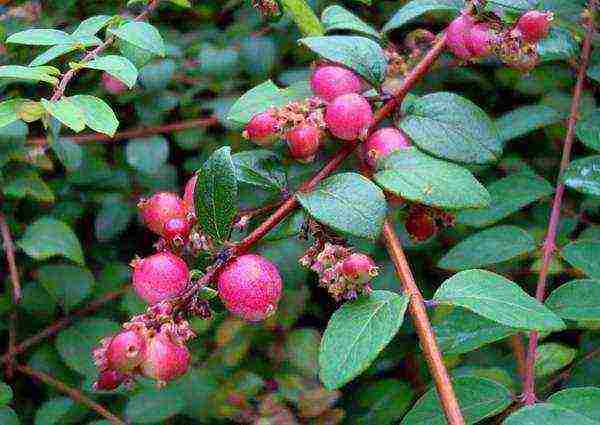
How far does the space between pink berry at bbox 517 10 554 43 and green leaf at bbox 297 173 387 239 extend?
32 centimetres

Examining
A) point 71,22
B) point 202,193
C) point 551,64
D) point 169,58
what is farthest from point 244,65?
point 202,193

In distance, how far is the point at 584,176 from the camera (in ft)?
3.54

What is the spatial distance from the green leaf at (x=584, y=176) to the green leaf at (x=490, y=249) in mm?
111

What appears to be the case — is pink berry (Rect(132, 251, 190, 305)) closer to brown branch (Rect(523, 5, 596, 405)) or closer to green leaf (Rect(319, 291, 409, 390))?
green leaf (Rect(319, 291, 409, 390))

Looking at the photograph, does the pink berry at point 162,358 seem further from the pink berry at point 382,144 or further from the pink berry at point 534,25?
the pink berry at point 534,25

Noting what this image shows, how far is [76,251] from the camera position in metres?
1.23

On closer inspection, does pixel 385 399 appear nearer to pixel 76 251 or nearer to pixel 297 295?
pixel 297 295

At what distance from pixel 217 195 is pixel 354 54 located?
0.32 meters

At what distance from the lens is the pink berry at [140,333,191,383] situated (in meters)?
0.71

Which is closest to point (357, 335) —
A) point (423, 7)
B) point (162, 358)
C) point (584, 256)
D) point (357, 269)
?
point (357, 269)

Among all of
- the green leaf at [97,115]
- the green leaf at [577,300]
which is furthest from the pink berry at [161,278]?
the green leaf at [577,300]

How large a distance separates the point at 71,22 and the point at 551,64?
97cm

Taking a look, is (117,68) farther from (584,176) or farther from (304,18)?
(584,176)

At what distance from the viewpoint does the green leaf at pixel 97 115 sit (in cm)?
82
